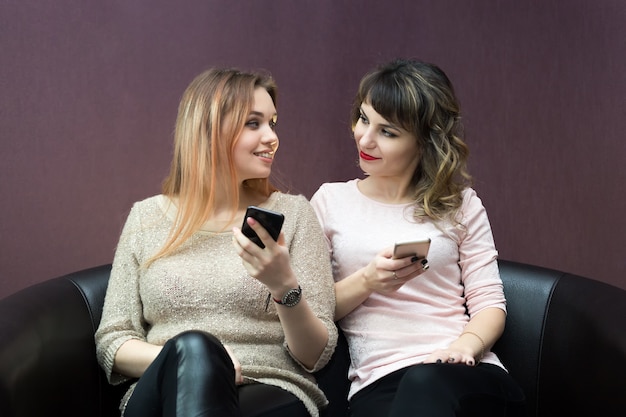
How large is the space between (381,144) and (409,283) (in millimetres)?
367

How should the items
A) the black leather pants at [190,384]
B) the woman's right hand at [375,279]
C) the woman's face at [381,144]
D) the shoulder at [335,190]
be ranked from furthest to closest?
the shoulder at [335,190] → the woman's face at [381,144] → the woman's right hand at [375,279] → the black leather pants at [190,384]

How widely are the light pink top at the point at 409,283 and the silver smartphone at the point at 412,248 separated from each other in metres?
0.23

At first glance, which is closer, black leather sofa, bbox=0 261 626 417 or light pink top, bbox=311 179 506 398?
black leather sofa, bbox=0 261 626 417

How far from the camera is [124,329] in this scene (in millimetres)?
1748

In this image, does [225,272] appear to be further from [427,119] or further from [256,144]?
[427,119]

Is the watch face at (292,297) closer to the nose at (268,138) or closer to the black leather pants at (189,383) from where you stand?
the black leather pants at (189,383)

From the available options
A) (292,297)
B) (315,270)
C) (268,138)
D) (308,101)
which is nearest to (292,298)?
(292,297)

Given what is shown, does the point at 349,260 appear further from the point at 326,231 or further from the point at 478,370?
the point at 478,370

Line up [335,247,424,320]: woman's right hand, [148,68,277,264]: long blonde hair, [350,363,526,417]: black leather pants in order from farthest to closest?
A: [148,68,277,264]: long blonde hair, [335,247,424,320]: woman's right hand, [350,363,526,417]: black leather pants

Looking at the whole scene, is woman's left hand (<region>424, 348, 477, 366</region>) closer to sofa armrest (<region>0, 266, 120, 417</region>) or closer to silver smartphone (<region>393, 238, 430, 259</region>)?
silver smartphone (<region>393, 238, 430, 259</region>)

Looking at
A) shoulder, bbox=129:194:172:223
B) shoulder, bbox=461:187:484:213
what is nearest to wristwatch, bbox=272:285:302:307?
shoulder, bbox=129:194:172:223

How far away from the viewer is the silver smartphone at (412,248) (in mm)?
1618

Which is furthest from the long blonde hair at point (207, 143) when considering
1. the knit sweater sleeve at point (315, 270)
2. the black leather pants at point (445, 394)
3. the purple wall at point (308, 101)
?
the purple wall at point (308, 101)

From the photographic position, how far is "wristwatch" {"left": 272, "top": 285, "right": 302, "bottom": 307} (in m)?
1.59
